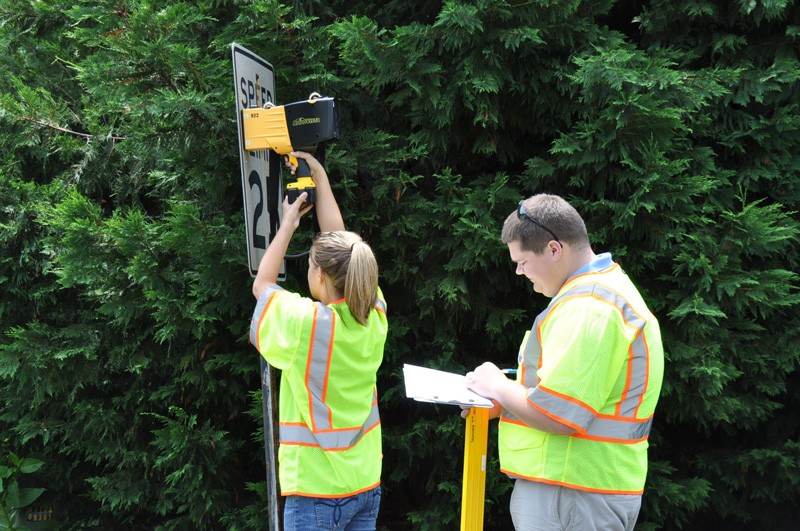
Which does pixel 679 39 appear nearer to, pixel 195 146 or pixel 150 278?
pixel 195 146

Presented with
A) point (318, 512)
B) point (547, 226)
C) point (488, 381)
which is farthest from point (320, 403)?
point (547, 226)

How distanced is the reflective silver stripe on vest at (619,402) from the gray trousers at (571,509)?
189 millimetres

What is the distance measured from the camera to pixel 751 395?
3.89m

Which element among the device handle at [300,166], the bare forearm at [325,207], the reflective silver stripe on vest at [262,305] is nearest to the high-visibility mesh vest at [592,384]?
the reflective silver stripe on vest at [262,305]

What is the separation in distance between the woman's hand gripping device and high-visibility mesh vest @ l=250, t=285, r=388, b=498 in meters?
0.56

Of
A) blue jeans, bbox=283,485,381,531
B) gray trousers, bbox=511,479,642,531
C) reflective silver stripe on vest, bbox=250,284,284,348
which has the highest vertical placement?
reflective silver stripe on vest, bbox=250,284,284,348

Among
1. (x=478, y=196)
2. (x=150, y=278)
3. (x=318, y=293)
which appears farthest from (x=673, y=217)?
(x=150, y=278)

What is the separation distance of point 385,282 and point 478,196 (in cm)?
77

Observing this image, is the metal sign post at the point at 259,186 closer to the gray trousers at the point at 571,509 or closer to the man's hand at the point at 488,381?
the man's hand at the point at 488,381

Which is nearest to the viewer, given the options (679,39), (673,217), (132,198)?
(673,217)

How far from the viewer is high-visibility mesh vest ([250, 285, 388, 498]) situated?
236 centimetres

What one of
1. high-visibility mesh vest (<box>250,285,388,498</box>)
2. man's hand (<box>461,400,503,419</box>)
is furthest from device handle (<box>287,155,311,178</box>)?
man's hand (<box>461,400,503,419</box>)

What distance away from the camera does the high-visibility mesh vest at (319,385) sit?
236cm

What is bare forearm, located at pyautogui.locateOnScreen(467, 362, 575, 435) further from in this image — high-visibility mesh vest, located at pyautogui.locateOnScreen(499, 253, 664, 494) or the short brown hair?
the short brown hair
